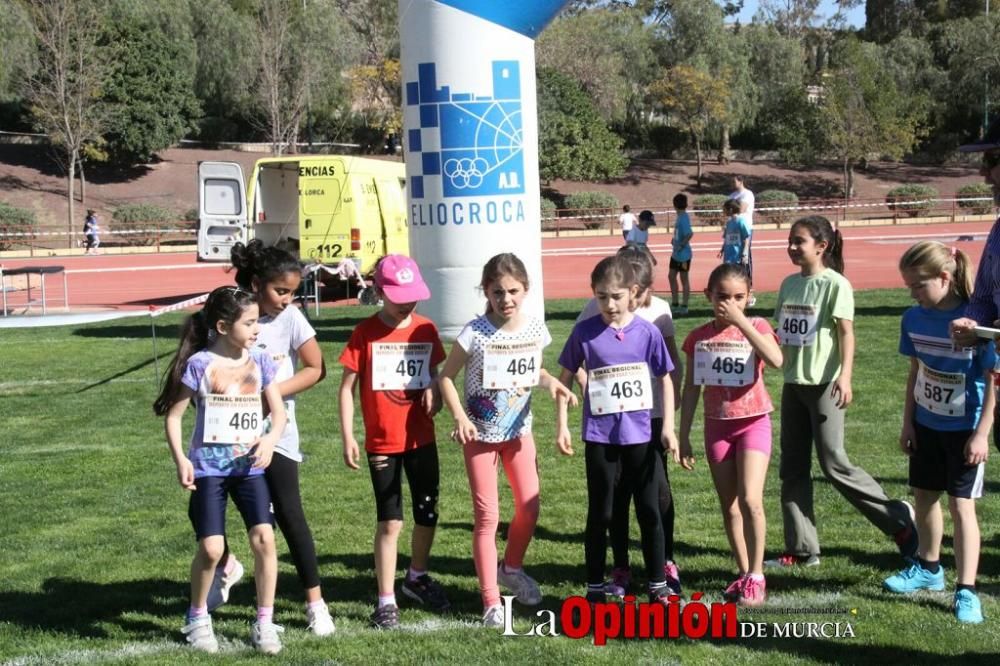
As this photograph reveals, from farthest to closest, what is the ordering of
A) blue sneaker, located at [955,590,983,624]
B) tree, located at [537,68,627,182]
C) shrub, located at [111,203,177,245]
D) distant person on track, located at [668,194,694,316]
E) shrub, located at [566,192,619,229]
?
tree, located at [537,68,627,182] → shrub, located at [566,192,619,229] → shrub, located at [111,203,177,245] → distant person on track, located at [668,194,694,316] → blue sneaker, located at [955,590,983,624]

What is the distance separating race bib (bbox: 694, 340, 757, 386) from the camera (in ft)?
18.1

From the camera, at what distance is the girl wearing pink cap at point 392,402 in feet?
17.3

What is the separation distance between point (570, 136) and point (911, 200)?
1684 centimetres

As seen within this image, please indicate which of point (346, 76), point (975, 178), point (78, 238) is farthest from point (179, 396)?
point (975, 178)

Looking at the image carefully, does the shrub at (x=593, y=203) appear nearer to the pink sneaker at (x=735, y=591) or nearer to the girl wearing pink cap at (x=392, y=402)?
the pink sneaker at (x=735, y=591)

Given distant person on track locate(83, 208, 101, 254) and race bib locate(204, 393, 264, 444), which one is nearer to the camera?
race bib locate(204, 393, 264, 444)

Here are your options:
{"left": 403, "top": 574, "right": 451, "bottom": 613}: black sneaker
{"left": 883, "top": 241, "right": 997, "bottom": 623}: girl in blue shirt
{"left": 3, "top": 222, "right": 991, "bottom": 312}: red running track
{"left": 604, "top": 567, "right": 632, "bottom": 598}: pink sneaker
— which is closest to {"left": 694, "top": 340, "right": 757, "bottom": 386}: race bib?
{"left": 883, "top": 241, "right": 997, "bottom": 623}: girl in blue shirt

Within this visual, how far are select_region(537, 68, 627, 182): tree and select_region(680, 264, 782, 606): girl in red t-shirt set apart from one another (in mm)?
51660

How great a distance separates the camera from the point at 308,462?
8906mm

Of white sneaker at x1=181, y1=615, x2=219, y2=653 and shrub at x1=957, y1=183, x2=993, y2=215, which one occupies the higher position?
shrub at x1=957, y1=183, x2=993, y2=215

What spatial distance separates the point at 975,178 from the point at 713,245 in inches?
1263

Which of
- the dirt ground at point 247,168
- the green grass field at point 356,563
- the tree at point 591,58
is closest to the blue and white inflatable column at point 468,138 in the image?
the green grass field at point 356,563

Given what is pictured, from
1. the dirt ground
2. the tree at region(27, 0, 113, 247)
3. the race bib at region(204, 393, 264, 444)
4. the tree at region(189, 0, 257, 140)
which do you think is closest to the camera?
the race bib at region(204, 393, 264, 444)

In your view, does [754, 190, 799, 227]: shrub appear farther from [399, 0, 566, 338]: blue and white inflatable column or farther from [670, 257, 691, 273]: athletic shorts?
[399, 0, 566, 338]: blue and white inflatable column
